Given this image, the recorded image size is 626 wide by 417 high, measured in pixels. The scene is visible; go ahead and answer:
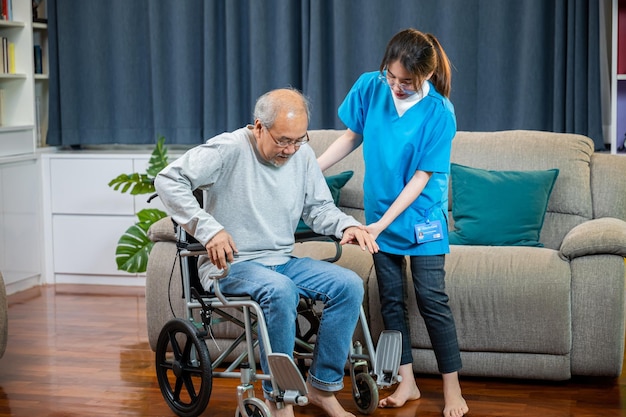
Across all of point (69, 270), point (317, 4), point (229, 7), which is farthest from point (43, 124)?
point (317, 4)

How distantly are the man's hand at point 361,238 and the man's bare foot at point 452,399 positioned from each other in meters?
0.55

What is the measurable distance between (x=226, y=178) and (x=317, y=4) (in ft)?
7.65

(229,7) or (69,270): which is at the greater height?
(229,7)

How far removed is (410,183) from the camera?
9.20ft

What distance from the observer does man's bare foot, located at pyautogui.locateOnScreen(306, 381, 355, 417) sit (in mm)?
2773

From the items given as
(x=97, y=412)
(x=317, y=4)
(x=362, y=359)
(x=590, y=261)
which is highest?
(x=317, y=4)

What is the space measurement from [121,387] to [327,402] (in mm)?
898

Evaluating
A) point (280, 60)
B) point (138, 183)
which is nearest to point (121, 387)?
point (138, 183)

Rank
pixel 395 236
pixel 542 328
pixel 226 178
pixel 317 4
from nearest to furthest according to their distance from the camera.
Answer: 1. pixel 226 178
2. pixel 395 236
3. pixel 542 328
4. pixel 317 4

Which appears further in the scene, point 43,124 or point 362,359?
point 43,124

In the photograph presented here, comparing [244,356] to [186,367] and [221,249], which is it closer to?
[186,367]

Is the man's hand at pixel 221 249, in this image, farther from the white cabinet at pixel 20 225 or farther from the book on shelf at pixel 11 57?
the book on shelf at pixel 11 57

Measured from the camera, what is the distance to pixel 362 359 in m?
2.83

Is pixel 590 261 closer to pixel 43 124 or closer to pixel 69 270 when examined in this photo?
pixel 69 270
